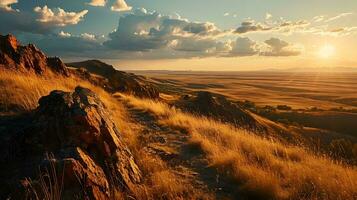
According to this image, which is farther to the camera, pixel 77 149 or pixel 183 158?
pixel 183 158

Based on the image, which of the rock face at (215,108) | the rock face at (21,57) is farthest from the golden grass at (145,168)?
the rock face at (215,108)

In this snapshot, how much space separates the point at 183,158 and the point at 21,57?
13176 mm

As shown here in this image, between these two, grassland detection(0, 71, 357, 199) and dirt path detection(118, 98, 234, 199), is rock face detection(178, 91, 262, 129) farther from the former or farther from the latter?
grassland detection(0, 71, 357, 199)

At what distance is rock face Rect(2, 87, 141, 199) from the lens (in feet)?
15.8

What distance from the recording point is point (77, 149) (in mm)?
5215

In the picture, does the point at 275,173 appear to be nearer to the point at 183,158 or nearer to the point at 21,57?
the point at 183,158

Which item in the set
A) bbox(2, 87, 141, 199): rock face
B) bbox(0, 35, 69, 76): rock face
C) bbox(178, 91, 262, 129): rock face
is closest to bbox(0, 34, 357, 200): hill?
bbox(2, 87, 141, 199): rock face

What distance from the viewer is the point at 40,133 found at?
18.9 ft

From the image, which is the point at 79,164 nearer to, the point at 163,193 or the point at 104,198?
the point at 104,198

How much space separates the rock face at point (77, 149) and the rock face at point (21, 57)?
11005mm

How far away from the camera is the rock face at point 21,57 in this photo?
16.5 metres

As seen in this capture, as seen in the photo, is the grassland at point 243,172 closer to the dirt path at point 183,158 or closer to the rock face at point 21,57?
the dirt path at point 183,158

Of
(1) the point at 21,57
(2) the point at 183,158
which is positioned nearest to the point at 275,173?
(2) the point at 183,158

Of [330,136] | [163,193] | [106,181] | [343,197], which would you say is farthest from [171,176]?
[330,136]
